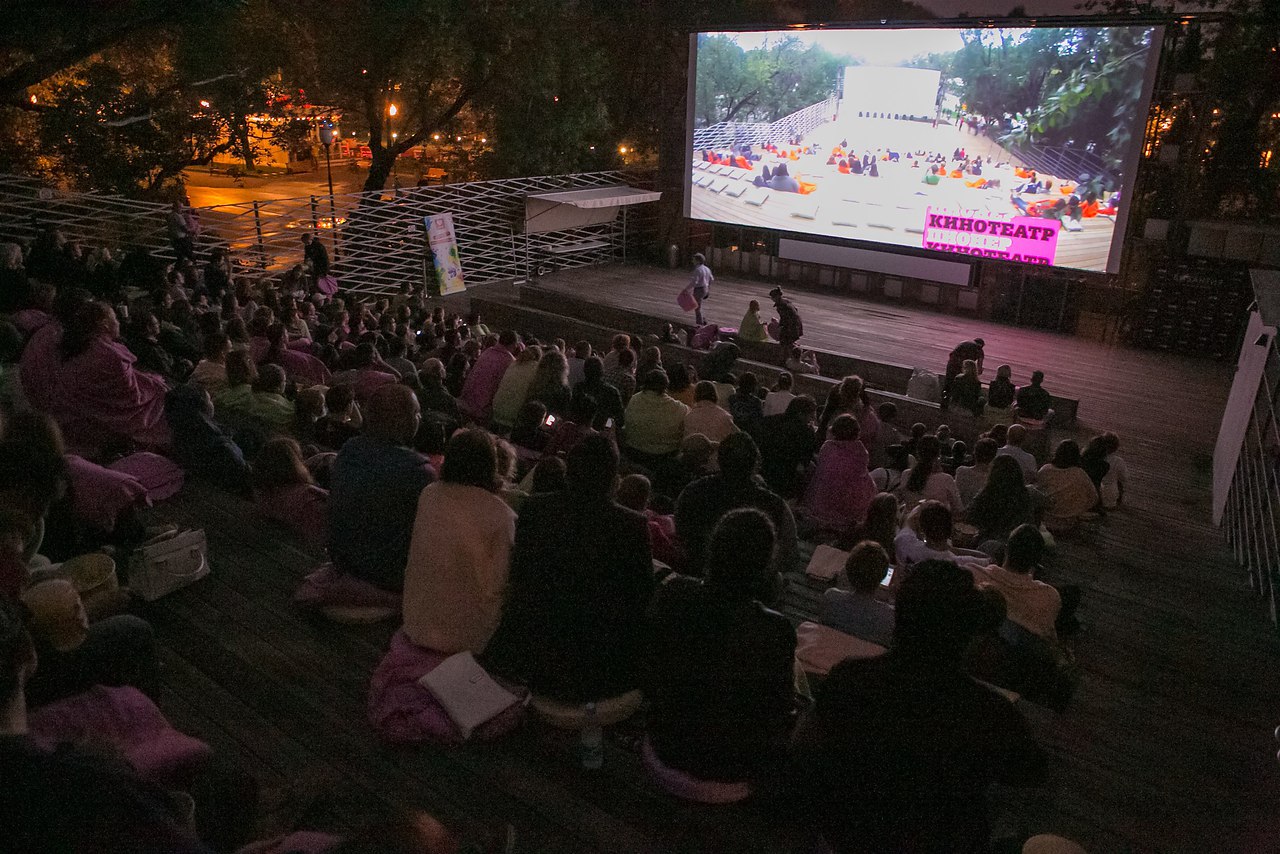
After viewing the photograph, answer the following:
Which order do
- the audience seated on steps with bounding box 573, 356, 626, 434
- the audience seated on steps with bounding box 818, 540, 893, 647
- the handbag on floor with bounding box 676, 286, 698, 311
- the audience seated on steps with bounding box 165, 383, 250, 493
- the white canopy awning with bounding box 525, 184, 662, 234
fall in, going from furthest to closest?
the white canopy awning with bounding box 525, 184, 662, 234, the handbag on floor with bounding box 676, 286, 698, 311, the audience seated on steps with bounding box 573, 356, 626, 434, the audience seated on steps with bounding box 165, 383, 250, 493, the audience seated on steps with bounding box 818, 540, 893, 647

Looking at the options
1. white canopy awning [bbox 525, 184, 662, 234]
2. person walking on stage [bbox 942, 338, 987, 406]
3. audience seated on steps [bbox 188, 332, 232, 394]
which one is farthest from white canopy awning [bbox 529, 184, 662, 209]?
audience seated on steps [bbox 188, 332, 232, 394]

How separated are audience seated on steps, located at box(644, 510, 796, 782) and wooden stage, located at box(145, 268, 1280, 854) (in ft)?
0.70

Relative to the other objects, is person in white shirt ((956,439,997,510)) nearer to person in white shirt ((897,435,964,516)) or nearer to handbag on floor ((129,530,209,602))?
person in white shirt ((897,435,964,516))

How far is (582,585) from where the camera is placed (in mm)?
2848

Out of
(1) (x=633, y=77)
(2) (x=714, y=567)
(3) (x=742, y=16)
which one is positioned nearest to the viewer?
(2) (x=714, y=567)

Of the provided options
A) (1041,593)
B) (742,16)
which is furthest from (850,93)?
(1041,593)

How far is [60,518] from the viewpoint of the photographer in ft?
12.0

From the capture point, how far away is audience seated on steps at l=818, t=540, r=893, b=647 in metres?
3.40

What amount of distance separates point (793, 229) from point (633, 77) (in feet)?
24.0

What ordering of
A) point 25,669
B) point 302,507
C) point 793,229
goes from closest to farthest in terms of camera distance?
point 25,669 < point 302,507 < point 793,229

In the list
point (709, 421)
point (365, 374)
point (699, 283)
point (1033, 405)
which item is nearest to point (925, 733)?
point (709, 421)

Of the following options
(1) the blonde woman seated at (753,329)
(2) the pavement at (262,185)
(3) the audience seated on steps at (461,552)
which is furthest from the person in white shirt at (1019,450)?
(2) the pavement at (262,185)

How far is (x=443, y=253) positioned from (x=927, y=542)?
13.1 metres

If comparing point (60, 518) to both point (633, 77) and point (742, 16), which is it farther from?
point (742, 16)
